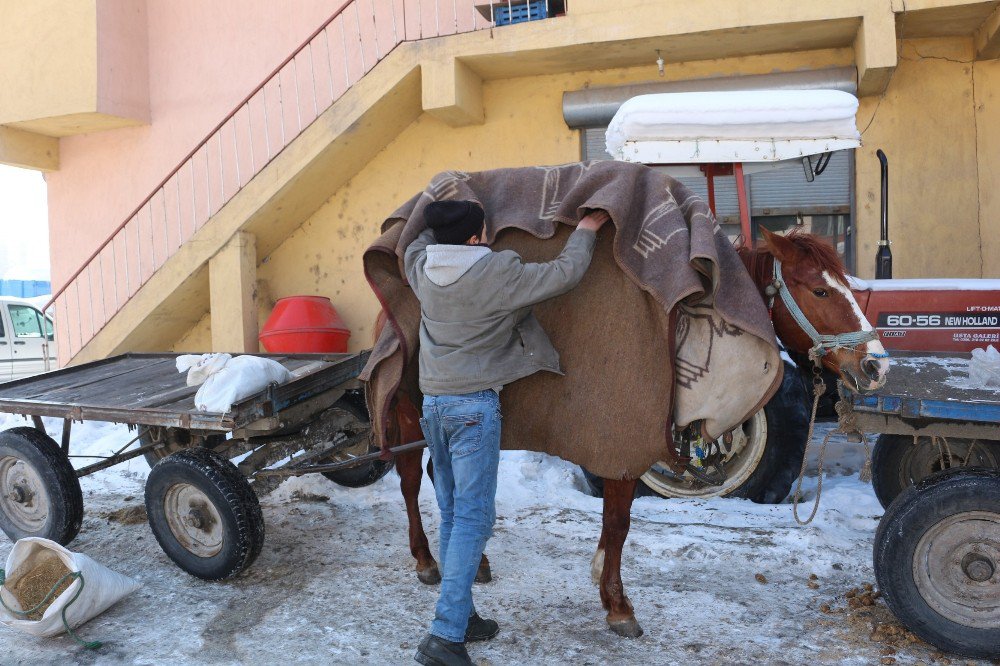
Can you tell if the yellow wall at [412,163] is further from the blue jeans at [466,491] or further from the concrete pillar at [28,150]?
the blue jeans at [466,491]

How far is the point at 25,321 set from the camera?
13.2 meters

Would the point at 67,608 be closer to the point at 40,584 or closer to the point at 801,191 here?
the point at 40,584

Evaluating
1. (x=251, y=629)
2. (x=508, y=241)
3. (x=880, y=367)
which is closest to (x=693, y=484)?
(x=880, y=367)

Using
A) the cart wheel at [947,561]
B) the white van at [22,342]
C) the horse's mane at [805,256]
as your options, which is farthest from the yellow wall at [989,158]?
the white van at [22,342]

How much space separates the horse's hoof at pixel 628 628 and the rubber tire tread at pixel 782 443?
1.66 m

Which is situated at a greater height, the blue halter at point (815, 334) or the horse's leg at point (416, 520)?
the blue halter at point (815, 334)

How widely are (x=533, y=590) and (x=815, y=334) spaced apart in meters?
2.02

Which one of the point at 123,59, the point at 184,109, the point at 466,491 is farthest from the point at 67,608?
the point at 123,59

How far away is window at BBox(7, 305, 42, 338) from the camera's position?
1296 cm

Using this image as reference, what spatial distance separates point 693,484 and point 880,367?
223cm

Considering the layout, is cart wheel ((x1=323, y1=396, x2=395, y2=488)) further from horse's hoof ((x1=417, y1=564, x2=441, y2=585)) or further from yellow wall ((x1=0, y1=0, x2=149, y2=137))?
yellow wall ((x1=0, y1=0, x2=149, y2=137))

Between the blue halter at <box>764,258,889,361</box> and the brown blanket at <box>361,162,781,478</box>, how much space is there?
0.91 feet

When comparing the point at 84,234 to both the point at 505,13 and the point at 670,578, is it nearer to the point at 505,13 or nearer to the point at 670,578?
the point at 505,13

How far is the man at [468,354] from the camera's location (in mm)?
3154
